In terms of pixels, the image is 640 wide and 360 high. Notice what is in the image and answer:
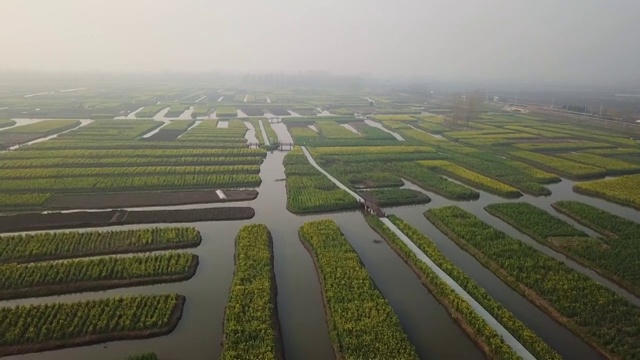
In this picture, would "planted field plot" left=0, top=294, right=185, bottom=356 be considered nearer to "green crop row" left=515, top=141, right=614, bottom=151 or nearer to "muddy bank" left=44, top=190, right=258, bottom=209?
"muddy bank" left=44, top=190, right=258, bottom=209

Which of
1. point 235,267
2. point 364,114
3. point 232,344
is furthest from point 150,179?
point 364,114

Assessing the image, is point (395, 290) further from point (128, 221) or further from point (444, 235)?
point (128, 221)

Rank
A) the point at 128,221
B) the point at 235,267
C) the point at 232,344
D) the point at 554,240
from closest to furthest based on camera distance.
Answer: the point at 232,344 → the point at 235,267 → the point at 554,240 → the point at 128,221

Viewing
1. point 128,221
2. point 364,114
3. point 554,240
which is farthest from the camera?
point 364,114

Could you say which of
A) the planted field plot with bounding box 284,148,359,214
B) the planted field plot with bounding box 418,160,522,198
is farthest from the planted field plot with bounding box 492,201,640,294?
the planted field plot with bounding box 284,148,359,214

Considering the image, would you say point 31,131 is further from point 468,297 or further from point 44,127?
point 468,297
